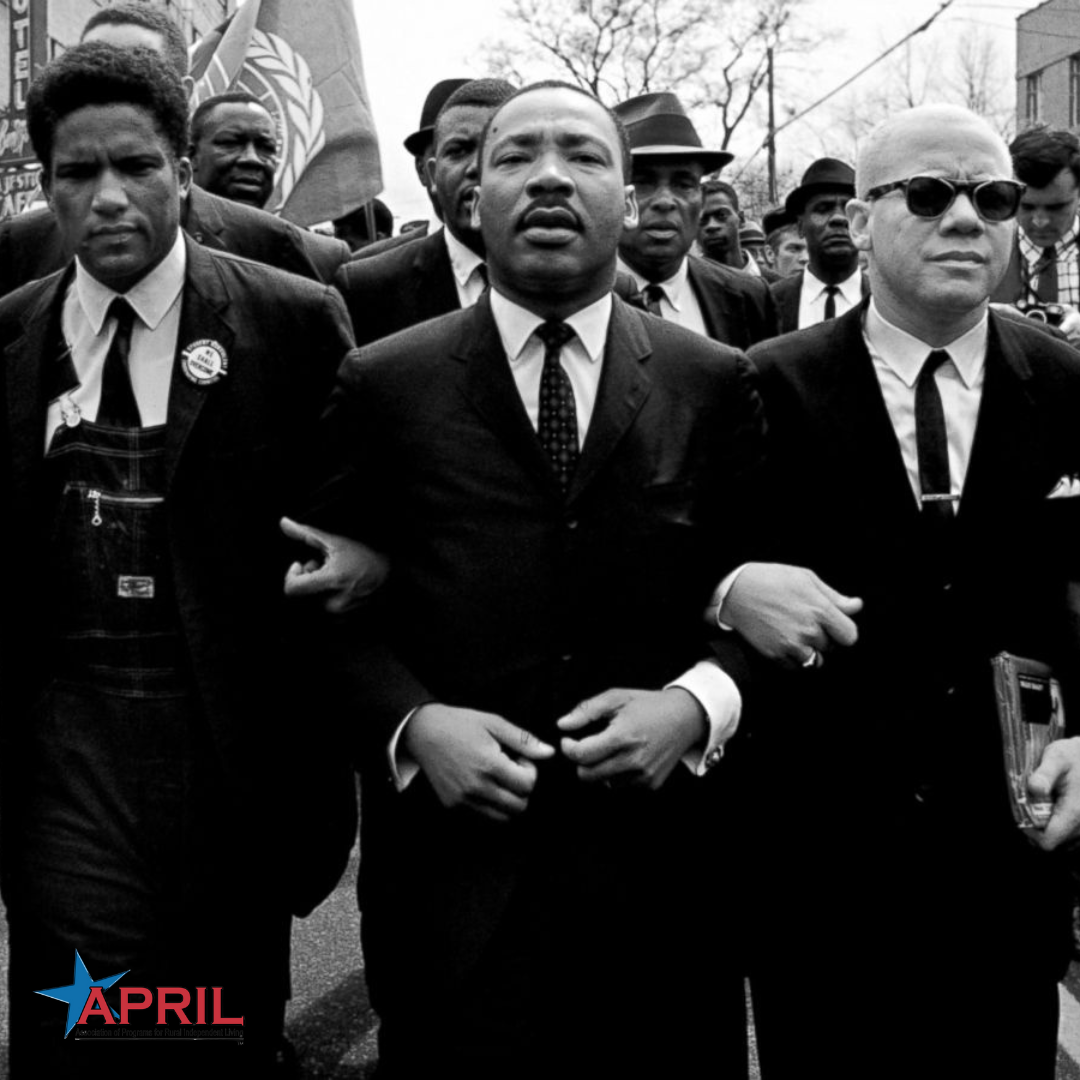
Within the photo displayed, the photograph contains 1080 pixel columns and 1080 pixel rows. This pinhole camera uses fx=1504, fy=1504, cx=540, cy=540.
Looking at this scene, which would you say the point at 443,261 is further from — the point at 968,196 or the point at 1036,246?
the point at 1036,246

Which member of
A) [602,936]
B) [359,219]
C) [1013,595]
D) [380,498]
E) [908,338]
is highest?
[359,219]

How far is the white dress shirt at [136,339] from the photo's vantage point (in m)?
3.01

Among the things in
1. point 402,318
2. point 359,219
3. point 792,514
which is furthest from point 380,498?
point 359,219

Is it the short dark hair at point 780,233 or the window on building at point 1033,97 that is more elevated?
the window on building at point 1033,97

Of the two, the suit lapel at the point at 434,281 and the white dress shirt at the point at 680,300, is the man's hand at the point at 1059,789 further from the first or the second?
the white dress shirt at the point at 680,300

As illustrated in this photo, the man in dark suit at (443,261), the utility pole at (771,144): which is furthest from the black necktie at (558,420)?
the utility pole at (771,144)

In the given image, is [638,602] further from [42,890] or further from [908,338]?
[42,890]

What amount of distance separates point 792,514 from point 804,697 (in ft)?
1.17

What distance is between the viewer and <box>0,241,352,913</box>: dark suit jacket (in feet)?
9.71

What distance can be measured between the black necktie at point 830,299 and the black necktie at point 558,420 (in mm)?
4507

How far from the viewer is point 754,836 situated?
307 centimetres

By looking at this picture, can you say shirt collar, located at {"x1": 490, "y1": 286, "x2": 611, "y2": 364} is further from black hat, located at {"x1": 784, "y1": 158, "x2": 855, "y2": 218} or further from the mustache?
black hat, located at {"x1": 784, "y1": 158, "x2": 855, "y2": 218}

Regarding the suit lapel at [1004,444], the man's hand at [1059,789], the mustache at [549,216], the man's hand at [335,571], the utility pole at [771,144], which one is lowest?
the man's hand at [1059,789]

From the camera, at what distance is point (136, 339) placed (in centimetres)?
306
